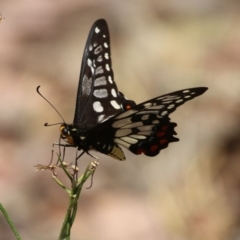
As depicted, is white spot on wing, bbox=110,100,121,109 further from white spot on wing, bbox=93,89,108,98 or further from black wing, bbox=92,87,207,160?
black wing, bbox=92,87,207,160

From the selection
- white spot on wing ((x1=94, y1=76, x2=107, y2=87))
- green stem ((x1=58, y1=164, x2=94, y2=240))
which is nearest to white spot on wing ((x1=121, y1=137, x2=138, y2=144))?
white spot on wing ((x1=94, y1=76, x2=107, y2=87))

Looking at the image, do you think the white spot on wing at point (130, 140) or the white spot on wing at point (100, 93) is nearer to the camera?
the white spot on wing at point (130, 140)

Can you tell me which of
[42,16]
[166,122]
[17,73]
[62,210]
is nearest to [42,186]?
[62,210]

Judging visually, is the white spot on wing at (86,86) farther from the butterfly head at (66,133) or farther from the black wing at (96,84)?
the butterfly head at (66,133)

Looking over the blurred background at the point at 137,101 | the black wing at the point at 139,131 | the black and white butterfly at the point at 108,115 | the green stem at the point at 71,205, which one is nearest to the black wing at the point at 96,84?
the black and white butterfly at the point at 108,115

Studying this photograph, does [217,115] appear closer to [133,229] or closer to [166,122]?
[133,229]

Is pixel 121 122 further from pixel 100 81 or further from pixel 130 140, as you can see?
pixel 100 81
